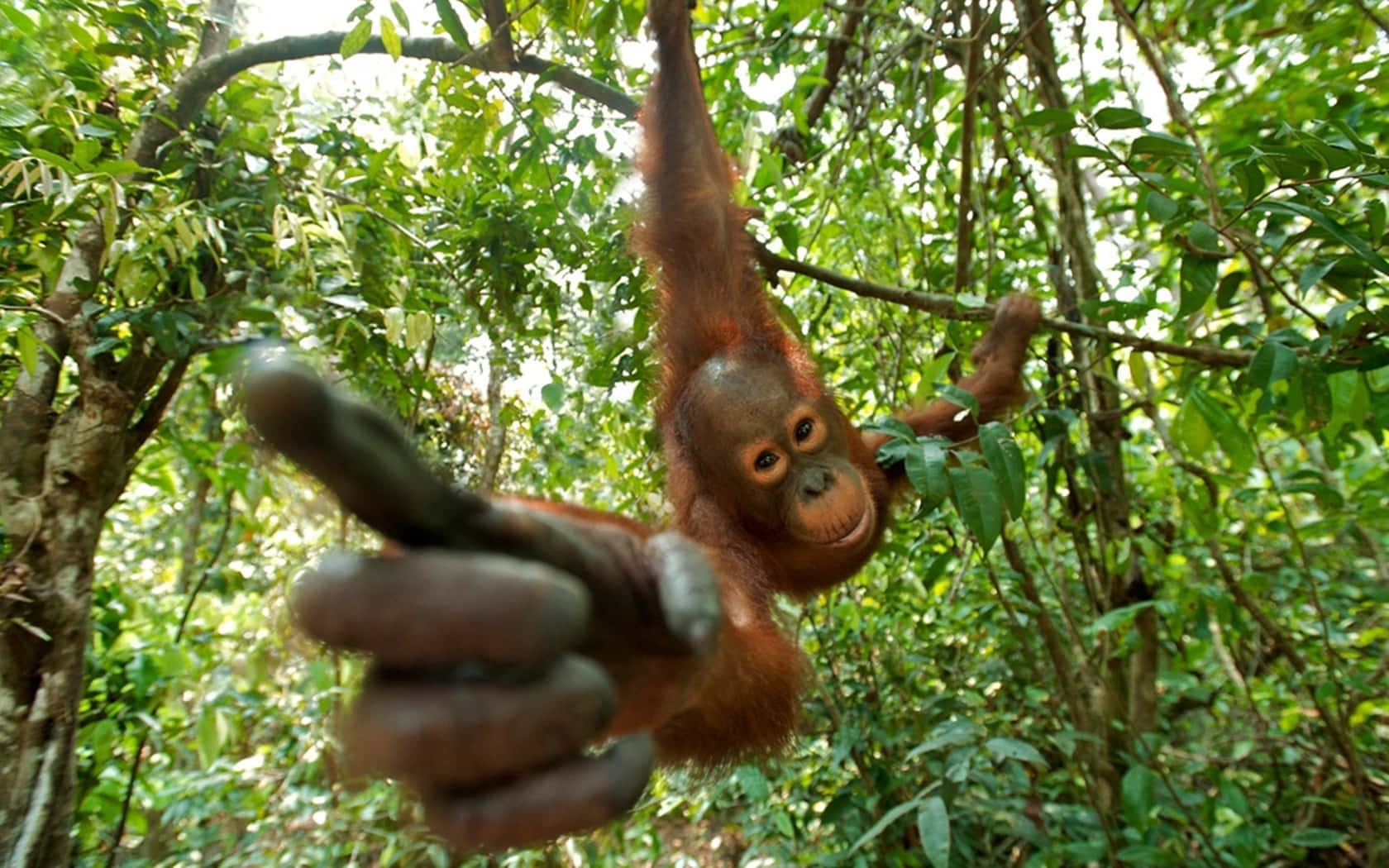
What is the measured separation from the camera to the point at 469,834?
799 mm

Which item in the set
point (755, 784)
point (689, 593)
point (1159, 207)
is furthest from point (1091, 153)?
point (755, 784)

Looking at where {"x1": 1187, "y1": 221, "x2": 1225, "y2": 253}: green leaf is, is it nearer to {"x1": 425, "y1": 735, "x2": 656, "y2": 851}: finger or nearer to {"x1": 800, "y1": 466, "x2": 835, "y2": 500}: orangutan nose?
{"x1": 800, "y1": 466, "x2": 835, "y2": 500}: orangutan nose

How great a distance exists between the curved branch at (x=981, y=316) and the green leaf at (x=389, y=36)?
50.5 inches

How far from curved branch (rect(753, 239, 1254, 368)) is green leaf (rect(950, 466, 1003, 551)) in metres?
0.63

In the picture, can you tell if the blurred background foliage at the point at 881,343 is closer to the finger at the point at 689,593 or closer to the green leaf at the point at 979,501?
the green leaf at the point at 979,501

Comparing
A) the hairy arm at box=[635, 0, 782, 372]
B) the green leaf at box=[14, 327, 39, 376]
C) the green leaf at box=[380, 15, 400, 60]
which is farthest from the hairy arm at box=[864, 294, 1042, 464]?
the green leaf at box=[14, 327, 39, 376]

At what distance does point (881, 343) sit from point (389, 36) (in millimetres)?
2242

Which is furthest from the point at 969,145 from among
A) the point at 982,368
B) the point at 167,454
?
the point at 167,454

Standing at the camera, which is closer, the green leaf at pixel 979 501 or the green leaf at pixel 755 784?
the green leaf at pixel 979 501

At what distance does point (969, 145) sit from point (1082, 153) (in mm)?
832

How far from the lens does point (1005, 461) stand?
6.13 ft

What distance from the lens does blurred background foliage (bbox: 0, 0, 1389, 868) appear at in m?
2.27

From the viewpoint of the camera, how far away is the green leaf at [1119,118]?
1.91 meters

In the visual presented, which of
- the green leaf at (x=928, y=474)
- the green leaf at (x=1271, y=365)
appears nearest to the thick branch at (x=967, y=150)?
the green leaf at (x=1271, y=365)
